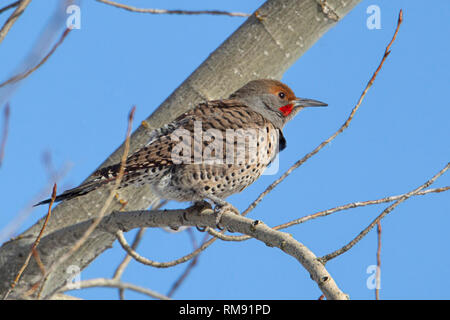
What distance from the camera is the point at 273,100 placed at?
469cm

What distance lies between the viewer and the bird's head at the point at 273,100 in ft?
15.0

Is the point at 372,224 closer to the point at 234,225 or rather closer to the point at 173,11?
the point at 234,225

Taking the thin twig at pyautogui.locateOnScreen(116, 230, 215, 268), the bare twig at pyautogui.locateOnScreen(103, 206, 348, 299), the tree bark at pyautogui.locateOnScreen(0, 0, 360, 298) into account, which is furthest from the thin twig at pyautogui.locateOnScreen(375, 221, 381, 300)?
the tree bark at pyautogui.locateOnScreen(0, 0, 360, 298)

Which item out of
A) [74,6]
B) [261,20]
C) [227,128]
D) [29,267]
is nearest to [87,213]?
[29,267]

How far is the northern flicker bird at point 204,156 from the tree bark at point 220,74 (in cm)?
24

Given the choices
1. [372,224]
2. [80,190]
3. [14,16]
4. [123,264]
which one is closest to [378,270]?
[372,224]

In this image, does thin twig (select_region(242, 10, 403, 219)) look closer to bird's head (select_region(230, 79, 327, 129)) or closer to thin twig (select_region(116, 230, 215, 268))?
thin twig (select_region(116, 230, 215, 268))

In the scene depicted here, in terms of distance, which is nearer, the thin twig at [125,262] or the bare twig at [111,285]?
the bare twig at [111,285]

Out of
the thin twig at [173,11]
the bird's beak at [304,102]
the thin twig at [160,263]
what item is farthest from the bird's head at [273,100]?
the thin twig at [160,263]

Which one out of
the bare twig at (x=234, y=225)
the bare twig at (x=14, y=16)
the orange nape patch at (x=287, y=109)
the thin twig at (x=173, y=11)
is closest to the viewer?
the bare twig at (x=234, y=225)

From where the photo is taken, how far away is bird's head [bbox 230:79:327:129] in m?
4.59

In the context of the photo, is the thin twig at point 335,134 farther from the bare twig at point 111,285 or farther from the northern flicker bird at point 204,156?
the bare twig at point 111,285
